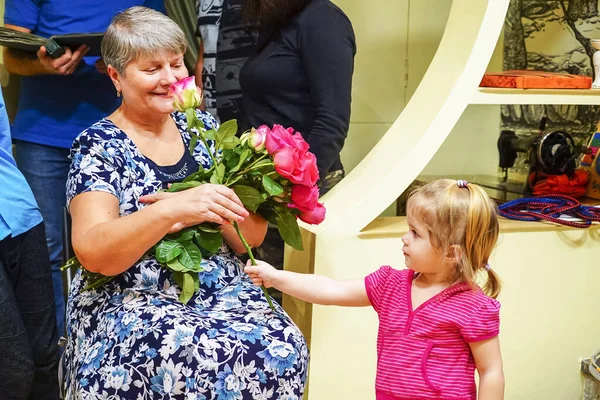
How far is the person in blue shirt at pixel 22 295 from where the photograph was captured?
2.02 metres

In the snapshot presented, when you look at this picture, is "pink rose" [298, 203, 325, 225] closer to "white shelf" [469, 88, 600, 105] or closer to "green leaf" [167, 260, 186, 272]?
"green leaf" [167, 260, 186, 272]

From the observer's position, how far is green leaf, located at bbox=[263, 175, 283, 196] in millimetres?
1696

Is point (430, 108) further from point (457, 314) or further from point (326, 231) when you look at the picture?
point (457, 314)

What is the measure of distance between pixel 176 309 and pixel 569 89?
4.64ft

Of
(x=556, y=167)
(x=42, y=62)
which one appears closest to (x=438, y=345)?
(x=556, y=167)

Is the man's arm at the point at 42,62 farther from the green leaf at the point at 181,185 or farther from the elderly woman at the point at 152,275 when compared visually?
the green leaf at the point at 181,185

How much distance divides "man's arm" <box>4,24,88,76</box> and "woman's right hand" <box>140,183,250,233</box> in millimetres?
1065

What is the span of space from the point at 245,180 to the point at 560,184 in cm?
140

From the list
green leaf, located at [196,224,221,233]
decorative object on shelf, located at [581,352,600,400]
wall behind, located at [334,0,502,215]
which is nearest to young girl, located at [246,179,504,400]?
green leaf, located at [196,224,221,233]

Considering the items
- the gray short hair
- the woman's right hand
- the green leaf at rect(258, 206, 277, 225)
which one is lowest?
the green leaf at rect(258, 206, 277, 225)

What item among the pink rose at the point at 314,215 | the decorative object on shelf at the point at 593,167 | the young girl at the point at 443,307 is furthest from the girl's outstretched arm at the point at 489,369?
the decorative object on shelf at the point at 593,167

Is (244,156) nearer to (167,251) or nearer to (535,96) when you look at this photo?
(167,251)

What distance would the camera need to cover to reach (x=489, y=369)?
5.65 ft

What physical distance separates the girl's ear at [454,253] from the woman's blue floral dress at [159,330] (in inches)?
14.8
